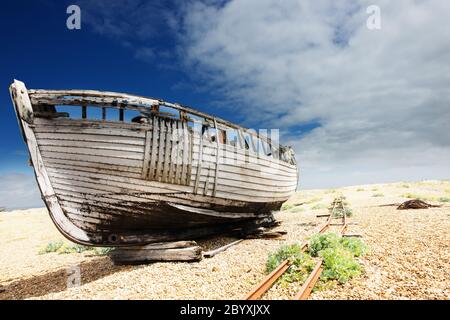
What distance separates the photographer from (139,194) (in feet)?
26.0

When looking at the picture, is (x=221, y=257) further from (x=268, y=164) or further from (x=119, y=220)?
(x=268, y=164)

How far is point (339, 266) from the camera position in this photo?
5766mm

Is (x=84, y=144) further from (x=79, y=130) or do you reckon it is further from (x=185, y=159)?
(x=185, y=159)

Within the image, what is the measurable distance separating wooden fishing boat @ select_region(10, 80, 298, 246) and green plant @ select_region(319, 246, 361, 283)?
427cm

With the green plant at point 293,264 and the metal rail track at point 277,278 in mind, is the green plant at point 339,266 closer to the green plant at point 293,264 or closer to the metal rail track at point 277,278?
the metal rail track at point 277,278

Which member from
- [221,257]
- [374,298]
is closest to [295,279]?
[374,298]

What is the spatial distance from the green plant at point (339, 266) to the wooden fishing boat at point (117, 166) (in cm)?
427

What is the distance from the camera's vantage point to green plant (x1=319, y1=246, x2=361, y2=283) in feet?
18.3

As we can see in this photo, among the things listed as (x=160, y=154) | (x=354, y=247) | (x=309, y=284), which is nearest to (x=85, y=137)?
(x=160, y=154)

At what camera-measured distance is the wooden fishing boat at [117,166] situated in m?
7.64

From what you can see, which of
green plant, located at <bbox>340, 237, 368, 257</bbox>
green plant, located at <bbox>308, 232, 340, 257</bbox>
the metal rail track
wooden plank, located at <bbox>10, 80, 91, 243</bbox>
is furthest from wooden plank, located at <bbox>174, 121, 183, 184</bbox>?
green plant, located at <bbox>340, 237, 368, 257</bbox>

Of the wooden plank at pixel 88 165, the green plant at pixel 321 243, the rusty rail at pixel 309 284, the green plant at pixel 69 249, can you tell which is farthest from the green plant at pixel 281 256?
the green plant at pixel 69 249

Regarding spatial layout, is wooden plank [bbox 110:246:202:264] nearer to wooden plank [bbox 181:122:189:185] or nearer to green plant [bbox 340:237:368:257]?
wooden plank [bbox 181:122:189:185]

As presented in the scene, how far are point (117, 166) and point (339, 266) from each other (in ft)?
20.1
